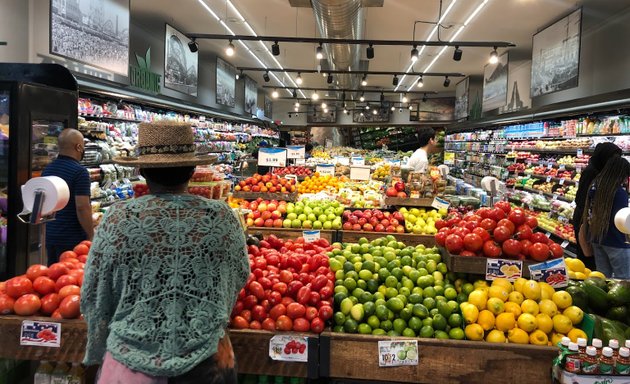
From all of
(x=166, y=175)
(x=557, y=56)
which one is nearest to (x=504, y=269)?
(x=166, y=175)

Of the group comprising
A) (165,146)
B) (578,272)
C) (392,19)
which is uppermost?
(392,19)

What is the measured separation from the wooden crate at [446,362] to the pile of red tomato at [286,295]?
6.4 inches

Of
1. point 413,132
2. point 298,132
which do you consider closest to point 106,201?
point 413,132

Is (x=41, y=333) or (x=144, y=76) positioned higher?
(x=144, y=76)

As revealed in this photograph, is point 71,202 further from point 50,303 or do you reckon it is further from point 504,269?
point 504,269

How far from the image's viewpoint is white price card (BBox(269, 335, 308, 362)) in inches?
96.7

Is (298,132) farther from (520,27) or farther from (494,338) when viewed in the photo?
(494,338)

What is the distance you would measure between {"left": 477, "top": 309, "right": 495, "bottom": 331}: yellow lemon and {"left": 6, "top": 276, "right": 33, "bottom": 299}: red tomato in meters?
2.35

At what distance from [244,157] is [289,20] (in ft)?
24.9

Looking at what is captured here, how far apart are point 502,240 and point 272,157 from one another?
6404 mm

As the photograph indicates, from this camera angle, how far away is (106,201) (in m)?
7.14

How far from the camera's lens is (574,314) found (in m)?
2.56

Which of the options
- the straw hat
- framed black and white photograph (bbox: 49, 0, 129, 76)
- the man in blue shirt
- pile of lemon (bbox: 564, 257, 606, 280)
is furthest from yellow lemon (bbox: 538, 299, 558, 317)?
framed black and white photograph (bbox: 49, 0, 129, 76)

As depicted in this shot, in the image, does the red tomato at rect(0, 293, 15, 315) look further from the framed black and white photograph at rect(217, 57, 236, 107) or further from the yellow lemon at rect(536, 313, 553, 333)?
the framed black and white photograph at rect(217, 57, 236, 107)
